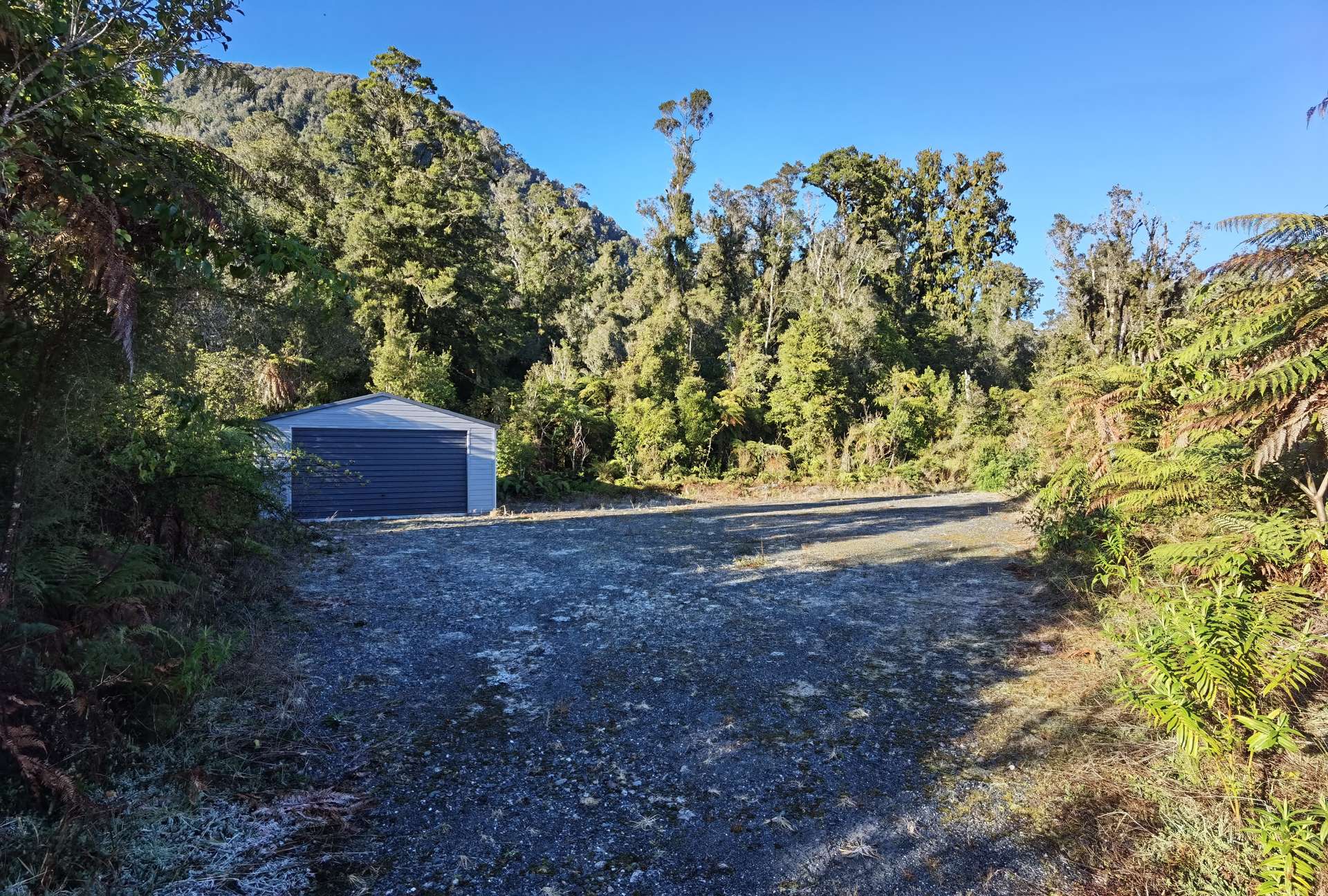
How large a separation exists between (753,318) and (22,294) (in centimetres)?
2523

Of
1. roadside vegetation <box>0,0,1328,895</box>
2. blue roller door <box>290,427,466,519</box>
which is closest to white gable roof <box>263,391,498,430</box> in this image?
blue roller door <box>290,427,466,519</box>

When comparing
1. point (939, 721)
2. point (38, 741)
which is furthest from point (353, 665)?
point (939, 721)

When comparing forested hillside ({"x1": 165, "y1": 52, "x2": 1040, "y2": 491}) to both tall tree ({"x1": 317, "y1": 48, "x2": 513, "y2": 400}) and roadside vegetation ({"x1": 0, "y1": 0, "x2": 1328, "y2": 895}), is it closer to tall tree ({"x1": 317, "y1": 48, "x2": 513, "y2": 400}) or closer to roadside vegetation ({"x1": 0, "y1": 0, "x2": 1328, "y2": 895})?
tall tree ({"x1": 317, "y1": 48, "x2": 513, "y2": 400})

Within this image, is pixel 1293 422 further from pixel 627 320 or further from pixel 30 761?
pixel 627 320

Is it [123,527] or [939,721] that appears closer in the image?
[939,721]

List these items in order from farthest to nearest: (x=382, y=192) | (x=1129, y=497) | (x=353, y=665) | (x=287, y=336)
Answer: (x=382, y=192) → (x=287, y=336) → (x=1129, y=497) → (x=353, y=665)

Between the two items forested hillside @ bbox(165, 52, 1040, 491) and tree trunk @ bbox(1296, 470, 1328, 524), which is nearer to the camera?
tree trunk @ bbox(1296, 470, 1328, 524)

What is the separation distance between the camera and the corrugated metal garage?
12.0 m

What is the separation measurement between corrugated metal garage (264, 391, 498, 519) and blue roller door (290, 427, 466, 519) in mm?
14

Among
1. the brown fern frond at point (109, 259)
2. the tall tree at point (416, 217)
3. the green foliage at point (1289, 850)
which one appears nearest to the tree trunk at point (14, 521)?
the brown fern frond at point (109, 259)

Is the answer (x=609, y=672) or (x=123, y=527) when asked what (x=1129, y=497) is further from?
(x=123, y=527)

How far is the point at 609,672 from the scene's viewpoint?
421 centimetres

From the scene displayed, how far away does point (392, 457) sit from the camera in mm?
12789

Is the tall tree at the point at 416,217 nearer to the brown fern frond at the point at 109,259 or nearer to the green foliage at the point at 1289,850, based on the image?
the brown fern frond at the point at 109,259
